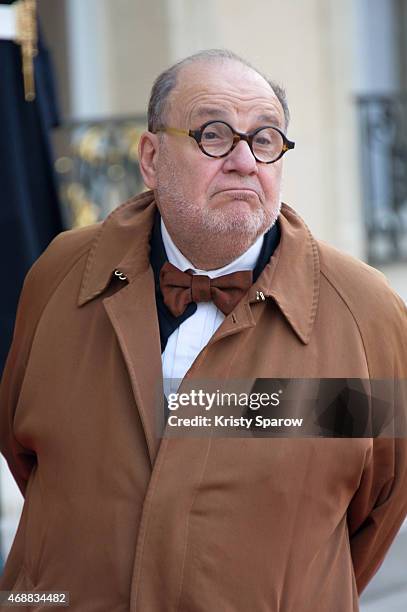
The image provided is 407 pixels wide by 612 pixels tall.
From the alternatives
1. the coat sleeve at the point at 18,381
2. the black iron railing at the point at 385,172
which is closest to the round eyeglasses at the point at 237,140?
the coat sleeve at the point at 18,381

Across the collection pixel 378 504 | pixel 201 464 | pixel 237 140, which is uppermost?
pixel 237 140

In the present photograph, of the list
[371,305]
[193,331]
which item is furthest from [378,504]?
[193,331]

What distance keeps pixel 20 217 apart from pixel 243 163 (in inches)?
58.6

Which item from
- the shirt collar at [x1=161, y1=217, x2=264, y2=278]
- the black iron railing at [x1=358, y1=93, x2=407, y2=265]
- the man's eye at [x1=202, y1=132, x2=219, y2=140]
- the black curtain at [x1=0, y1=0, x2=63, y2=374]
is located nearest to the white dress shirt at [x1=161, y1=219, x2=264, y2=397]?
the shirt collar at [x1=161, y1=217, x2=264, y2=278]

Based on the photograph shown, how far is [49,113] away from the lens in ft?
13.0

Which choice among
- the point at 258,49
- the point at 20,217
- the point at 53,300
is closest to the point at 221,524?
the point at 53,300

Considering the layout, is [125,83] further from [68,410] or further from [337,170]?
[68,410]

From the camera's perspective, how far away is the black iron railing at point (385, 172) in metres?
8.50

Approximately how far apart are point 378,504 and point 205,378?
0.53m

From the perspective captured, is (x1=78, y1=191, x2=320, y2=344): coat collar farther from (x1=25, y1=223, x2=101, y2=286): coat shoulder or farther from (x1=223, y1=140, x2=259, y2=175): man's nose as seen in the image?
(x1=223, y1=140, x2=259, y2=175): man's nose

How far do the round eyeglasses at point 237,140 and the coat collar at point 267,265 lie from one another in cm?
22

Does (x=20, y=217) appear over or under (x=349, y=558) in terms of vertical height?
over

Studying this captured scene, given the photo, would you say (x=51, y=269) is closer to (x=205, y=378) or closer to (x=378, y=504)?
(x=205, y=378)

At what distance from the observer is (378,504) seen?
262 cm
